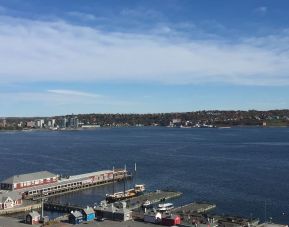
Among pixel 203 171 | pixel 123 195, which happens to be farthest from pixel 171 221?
pixel 203 171

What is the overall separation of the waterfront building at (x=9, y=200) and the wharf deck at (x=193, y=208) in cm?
1086

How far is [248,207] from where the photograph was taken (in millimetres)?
33500

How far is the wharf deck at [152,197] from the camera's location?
3369 centimetres

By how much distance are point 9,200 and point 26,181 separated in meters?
7.28

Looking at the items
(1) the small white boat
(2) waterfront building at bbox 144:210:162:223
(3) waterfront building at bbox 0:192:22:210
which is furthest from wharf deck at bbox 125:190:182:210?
(3) waterfront building at bbox 0:192:22:210

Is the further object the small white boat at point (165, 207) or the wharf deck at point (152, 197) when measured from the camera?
the wharf deck at point (152, 197)

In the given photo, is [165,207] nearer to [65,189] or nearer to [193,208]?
[193,208]

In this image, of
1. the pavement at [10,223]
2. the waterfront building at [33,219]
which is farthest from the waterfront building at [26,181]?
the waterfront building at [33,219]

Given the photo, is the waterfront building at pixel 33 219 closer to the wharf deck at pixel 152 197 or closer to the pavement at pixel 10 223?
the pavement at pixel 10 223

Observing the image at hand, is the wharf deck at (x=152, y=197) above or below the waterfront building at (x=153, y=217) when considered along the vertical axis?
below

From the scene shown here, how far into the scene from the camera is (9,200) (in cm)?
3266

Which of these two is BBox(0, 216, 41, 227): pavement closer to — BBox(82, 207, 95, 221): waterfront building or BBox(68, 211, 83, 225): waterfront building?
BBox(68, 211, 83, 225): waterfront building

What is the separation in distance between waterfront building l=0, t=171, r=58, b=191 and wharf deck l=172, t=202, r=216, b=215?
46.8 feet

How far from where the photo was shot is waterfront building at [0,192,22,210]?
32.2 meters
